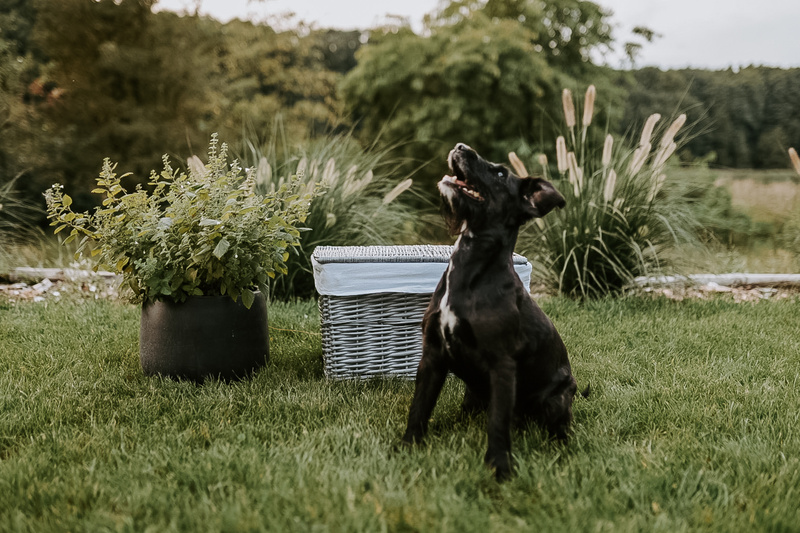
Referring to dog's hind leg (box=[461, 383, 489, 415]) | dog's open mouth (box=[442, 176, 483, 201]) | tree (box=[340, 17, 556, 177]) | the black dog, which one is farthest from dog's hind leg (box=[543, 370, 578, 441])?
tree (box=[340, 17, 556, 177])

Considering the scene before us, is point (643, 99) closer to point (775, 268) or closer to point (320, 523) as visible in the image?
point (775, 268)

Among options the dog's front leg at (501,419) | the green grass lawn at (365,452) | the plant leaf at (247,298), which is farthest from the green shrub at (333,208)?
the dog's front leg at (501,419)

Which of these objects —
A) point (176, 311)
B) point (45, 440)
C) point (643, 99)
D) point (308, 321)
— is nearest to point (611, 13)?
point (643, 99)

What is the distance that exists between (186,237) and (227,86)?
35.1 feet

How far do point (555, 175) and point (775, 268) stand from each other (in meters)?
3.73

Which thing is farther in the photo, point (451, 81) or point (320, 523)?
point (451, 81)

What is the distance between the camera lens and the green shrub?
4836mm

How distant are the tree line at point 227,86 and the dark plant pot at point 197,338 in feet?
22.2

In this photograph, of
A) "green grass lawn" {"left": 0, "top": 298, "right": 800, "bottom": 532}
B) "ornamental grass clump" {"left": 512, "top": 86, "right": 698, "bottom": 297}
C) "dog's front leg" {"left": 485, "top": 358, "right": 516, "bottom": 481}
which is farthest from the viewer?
"ornamental grass clump" {"left": 512, "top": 86, "right": 698, "bottom": 297}

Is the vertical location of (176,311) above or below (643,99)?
below

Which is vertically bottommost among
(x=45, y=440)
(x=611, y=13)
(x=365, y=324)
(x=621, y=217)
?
(x=45, y=440)

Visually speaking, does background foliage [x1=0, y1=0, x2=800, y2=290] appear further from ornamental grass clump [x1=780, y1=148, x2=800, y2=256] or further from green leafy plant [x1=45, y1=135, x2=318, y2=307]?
green leafy plant [x1=45, y1=135, x2=318, y2=307]

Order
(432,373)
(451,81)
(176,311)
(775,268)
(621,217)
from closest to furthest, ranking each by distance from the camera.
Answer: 1. (432,373)
2. (176,311)
3. (621,217)
4. (775,268)
5. (451,81)

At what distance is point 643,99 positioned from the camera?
44.4ft
